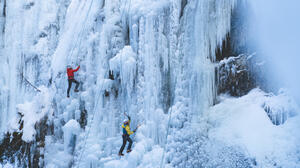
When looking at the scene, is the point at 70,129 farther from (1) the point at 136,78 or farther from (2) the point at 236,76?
(2) the point at 236,76

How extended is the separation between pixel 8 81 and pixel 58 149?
2737 millimetres

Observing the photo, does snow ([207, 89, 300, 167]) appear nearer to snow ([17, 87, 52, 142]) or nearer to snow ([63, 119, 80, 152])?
snow ([63, 119, 80, 152])

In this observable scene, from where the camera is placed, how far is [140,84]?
4848 mm

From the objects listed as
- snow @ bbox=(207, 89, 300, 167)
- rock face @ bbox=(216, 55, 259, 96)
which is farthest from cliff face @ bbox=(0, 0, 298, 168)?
snow @ bbox=(207, 89, 300, 167)

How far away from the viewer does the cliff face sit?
14.7ft

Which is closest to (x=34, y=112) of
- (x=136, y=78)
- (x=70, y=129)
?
(x=70, y=129)

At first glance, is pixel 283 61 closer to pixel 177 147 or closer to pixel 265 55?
pixel 265 55

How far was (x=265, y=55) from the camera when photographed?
435 cm

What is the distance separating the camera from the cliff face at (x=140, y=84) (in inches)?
176

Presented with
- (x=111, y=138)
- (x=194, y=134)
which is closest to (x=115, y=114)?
(x=111, y=138)

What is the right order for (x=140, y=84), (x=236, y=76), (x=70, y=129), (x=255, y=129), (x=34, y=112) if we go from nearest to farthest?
1. (x=255, y=129)
2. (x=236, y=76)
3. (x=140, y=84)
4. (x=70, y=129)
5. (x=34, y=112)

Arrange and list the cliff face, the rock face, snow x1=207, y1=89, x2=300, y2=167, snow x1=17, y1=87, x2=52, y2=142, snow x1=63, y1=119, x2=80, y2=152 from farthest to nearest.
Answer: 1. snow x1=17, y1=87, x2=52, y2=142
2. snow x1=63, y1=119, x2=80, y2=152
3. the rock face
4. the cliff face
5. snow x1=207, y1=89, x2=300, y2=167

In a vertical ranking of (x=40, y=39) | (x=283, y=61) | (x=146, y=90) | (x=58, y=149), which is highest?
(x=40, y=39)

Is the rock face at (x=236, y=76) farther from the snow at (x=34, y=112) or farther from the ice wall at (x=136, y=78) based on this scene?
the snow at (x=34, y=112)
